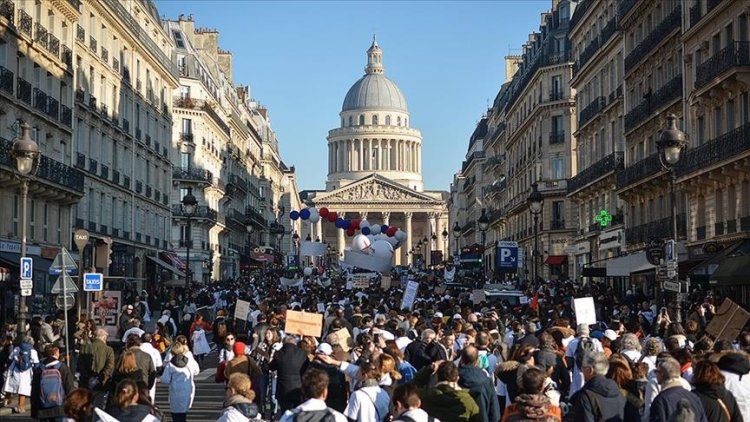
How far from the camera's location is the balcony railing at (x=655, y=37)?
38.4 m

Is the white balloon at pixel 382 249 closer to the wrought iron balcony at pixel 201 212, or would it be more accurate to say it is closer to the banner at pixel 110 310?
the wrought iron balcony at pixel 201 212

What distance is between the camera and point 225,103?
85438 millimetres

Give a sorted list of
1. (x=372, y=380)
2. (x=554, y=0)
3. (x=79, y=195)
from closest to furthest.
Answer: (x=372, y=380), (x=79, y=195), (x=554, y=0)

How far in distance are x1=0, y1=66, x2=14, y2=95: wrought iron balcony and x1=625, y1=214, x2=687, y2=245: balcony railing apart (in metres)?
17.9

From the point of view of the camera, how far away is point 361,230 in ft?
203

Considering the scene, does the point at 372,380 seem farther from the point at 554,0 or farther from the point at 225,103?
the point at 225,103

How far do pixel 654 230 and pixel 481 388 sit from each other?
30810 mm

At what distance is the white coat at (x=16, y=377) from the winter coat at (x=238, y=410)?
30.8 ft

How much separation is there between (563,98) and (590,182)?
16.1 meters

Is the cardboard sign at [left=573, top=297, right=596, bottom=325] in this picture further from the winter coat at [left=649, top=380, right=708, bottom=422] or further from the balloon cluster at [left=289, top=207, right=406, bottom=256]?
the balloon cluster at [left=289, top=207, right=406, bottom=256]

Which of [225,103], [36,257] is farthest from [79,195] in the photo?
[225,103]

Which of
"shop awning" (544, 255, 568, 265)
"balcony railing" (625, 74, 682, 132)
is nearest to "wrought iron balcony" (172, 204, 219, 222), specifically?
"shop awning" (544, 255, 568, 265)

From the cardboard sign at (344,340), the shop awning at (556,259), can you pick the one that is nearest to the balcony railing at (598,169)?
the shop awning at (556,259)

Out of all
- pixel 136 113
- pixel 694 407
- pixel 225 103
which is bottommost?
pixel 694 407
